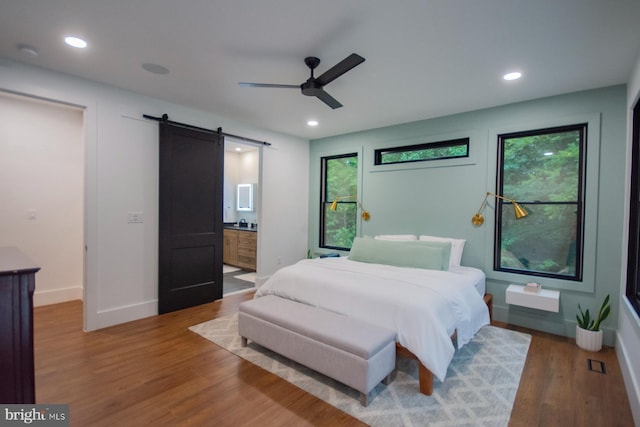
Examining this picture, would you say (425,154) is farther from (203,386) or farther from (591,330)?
(203,386)

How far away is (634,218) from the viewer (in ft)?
8.94

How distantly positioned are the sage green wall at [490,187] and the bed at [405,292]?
49cm

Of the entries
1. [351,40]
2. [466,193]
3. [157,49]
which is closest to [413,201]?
[466,193]

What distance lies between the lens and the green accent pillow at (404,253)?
340 cm

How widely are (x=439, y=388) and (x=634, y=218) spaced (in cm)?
231

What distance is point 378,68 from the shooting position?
2826 millimetres

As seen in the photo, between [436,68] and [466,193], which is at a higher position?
[436,68]

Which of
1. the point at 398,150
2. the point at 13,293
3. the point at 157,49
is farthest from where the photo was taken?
the point at 398,150

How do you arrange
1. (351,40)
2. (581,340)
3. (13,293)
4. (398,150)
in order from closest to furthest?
1. (13,293)
2. (351,40)
3. (581,340)
4. (398,150)

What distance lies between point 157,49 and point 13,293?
202 cm

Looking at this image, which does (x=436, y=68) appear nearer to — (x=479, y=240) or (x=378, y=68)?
(x=378, y=68)

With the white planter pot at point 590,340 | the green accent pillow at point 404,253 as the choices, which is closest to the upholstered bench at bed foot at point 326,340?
the green accent pillow at point 404,253

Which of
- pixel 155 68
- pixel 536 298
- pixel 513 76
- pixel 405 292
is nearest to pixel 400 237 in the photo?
pixel 536 298

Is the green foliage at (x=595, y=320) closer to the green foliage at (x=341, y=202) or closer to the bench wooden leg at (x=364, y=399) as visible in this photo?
the bench wooden leg at (x=364, y=399)
